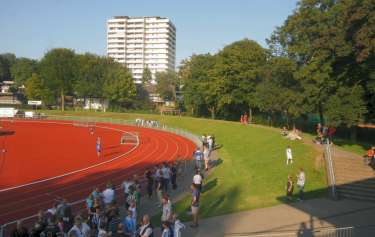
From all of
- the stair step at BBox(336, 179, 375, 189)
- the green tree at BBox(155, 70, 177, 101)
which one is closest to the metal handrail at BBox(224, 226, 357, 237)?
the stair step at BBox(336, 179, 375, 189)

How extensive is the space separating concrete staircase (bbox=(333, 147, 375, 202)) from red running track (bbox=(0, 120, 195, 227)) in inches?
478

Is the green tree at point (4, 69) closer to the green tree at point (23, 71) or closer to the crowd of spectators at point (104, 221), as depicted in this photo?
the green tree at point (23, 71)

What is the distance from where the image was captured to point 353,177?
1956cm

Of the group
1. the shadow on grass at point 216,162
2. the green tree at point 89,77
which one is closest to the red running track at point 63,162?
the shadow on grass at point 216,162

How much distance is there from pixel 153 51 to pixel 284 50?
140561 millimetres

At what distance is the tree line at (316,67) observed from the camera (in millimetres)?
26297

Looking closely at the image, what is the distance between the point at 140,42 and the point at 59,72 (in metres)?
92.5

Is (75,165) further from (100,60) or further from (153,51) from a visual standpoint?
(153,51)

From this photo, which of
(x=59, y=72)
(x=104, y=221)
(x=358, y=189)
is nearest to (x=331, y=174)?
(x=358, y=189)

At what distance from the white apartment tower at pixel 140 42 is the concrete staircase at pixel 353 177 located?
15888cm

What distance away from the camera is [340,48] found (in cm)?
2766

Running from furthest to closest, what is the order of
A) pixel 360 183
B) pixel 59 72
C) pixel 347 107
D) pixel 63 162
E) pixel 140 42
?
pixel 140 42 → pixel 59 72 → pixel 347 107 → pixel 63 162 → pixel 360 183

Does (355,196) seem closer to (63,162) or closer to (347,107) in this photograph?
(347,107)

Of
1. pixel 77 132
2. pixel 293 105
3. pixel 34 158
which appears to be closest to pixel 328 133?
pixel 293 105
